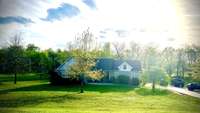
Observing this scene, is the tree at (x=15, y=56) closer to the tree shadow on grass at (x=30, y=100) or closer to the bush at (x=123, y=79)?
the bush at (x=123, y=79)

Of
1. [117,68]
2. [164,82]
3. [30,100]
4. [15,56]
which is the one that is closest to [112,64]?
[117,68]

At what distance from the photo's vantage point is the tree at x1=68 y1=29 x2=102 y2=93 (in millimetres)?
23797

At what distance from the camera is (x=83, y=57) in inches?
937

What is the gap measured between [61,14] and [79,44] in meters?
8.40

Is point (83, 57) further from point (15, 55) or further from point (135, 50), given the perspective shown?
point (135, 50)

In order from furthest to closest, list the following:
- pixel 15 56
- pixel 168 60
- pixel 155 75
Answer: pixel 168 60
pixel 15 56
pixel 155 75

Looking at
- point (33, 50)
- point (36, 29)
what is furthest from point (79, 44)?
point (33, 50)

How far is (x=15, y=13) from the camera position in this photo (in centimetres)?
1549

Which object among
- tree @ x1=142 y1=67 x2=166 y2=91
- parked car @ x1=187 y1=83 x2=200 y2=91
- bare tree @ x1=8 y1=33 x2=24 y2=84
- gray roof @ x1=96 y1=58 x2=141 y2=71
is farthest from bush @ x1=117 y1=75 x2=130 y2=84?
bare tree @ x1=8 y1=33 x2=24 y2=84

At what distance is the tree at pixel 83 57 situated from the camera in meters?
23.8

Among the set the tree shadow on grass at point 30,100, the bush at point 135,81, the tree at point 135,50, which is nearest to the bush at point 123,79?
the bush at point 135,81

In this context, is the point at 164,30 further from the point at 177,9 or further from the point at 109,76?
the point at 109,76

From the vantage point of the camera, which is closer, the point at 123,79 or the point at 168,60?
the point at 123,79

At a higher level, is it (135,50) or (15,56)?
(135,50)
